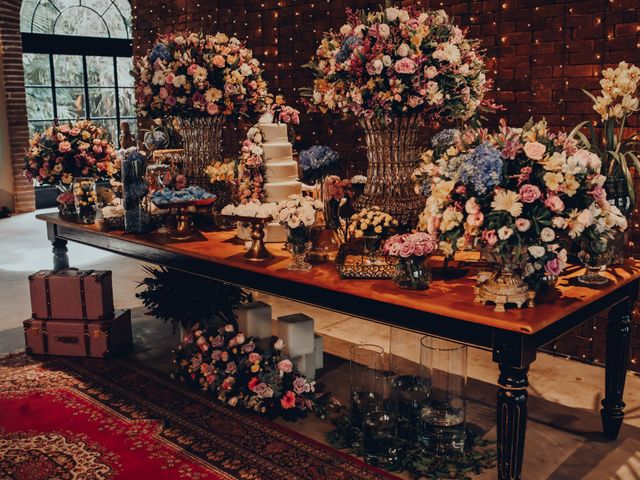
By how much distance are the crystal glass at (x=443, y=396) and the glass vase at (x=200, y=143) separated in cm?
206

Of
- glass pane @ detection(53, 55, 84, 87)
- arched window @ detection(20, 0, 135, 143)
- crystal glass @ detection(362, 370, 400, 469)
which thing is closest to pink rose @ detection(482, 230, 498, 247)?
crystal glass @ detection(362, 370, 400, 469)

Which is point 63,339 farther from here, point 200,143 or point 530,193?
point 530,193

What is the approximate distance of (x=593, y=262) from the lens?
2959 mm

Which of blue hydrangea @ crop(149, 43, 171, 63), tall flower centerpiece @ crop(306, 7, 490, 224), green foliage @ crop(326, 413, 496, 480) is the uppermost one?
blue hydrangea @ crop(149, 43, 171, 63)

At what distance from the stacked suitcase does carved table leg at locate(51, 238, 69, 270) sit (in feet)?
0.52

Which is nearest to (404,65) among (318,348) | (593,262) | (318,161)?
(318,161)

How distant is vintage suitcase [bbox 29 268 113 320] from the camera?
4617 mm

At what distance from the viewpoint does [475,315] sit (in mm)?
2504

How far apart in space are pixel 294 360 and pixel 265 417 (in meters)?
0.40

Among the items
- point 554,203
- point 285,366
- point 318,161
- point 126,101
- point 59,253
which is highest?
point 126,101

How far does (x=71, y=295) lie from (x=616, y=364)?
3.29 meters

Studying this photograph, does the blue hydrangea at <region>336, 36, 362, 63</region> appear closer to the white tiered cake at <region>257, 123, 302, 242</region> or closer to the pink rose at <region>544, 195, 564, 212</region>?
the white tiered cake at <region>257, 123, 302, 242</region>

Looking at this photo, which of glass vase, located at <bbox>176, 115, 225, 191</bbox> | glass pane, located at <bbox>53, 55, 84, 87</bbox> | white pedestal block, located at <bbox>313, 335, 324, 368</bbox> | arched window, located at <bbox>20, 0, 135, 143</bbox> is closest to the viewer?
white pedestal block, located at <bbox>313, 335, 324, 368</bbox>

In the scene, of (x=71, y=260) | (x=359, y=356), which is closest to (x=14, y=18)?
(x=71, y=260)
